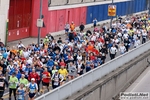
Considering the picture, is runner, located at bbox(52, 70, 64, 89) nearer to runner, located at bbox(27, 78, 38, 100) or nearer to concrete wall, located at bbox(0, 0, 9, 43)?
runner, located at bbox(27, 78, 38, 100)

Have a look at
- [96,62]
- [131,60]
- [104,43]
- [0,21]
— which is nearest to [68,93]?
[96,62]

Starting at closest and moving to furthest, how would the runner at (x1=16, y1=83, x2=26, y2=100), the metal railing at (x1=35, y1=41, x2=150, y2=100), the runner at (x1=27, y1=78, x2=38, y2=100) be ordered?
1. the metal railing at (x1=35, y1=41, x2=150, y2=100)
2. the runner at (x1=16, y1=83, x2=26, y2=100)
3. the runner at (x1=27, y1=78, x2=38, y2=100)

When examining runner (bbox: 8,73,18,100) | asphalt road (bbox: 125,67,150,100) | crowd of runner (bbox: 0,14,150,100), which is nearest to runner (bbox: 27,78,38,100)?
crowd of runner (bbox: 0,14,150,100)

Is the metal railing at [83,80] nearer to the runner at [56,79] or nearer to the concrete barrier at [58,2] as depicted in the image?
the runner at [56,79]

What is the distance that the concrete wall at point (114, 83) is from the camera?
74.1 ft


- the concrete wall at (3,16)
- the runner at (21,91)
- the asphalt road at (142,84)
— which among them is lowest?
the asphalt road at (142,84)

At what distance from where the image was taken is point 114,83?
28.0 m

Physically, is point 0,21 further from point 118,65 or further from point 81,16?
point 81,16

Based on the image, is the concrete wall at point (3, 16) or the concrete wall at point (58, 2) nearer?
the concrete wall at point (3, 16)

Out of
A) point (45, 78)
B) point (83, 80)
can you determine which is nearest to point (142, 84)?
point (45, 78)

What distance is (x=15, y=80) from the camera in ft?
71.8

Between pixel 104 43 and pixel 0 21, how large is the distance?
7.73m

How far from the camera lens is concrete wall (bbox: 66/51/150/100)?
2259cm

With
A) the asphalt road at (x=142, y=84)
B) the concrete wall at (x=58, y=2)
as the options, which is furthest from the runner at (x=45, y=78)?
the concrete wall at (x=58, y=2)
